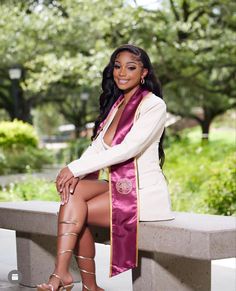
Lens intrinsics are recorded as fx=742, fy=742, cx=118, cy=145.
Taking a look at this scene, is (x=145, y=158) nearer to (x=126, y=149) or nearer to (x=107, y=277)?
(x=126, y=149)

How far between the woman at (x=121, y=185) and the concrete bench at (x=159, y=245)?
13 cm

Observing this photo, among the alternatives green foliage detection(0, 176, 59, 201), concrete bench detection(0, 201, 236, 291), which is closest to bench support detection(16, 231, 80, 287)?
concrete bench detection(0, 201, 236, 291)

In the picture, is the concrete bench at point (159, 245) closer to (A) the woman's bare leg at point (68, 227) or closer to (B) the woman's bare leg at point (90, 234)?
(B) the woman's bare leg at point (90, 234)

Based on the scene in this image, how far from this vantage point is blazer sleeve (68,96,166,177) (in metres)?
4.15

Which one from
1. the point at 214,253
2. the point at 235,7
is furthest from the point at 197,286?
the point at 235,7

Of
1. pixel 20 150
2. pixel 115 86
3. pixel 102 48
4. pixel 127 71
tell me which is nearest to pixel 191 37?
pixel 102 48

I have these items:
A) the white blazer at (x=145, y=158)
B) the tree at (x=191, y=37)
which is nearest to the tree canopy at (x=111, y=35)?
the tree at (x=191, y=37)

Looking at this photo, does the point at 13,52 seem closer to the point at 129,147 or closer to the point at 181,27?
the point at 181,27

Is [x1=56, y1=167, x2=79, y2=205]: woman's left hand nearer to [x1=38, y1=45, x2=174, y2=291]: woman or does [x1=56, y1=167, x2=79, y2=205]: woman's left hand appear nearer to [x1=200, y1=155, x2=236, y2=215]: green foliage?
[x1=38, y1=45, x2=174, y2=291]: woman

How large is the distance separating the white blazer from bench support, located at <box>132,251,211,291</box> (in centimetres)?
29

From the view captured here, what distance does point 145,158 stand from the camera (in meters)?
4.28

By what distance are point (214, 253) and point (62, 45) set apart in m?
16.9

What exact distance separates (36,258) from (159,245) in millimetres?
1528

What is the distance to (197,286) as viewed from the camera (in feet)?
14.9
